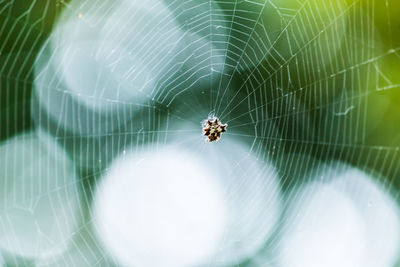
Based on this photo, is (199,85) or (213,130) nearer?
(213,130)

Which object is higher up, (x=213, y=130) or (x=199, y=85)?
(x=199, y=85)

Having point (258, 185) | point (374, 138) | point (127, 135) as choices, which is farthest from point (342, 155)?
point (127, 135)

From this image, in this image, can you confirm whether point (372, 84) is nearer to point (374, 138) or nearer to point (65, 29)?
point (374, 138)

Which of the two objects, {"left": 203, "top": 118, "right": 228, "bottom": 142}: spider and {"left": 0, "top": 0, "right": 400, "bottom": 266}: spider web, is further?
{"left": 203, "top": 118, "right": 228, "bottom": 142}: spider

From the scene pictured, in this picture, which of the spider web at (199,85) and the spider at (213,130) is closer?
the spider web at (199,85)
